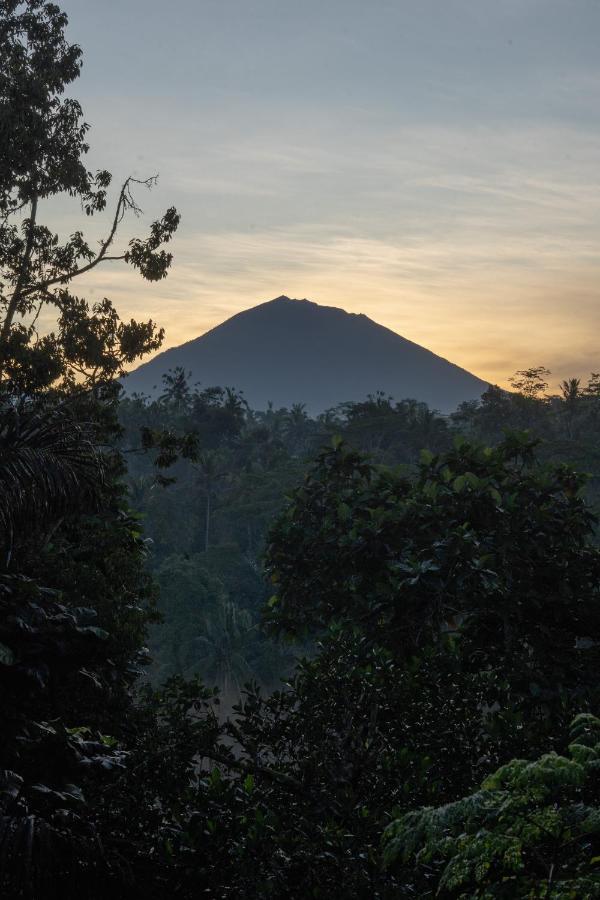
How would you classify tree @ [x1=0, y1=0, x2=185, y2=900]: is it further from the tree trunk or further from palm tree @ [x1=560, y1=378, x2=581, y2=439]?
palm tree @ [x1=560, y1=378, x2=581, y2=439]

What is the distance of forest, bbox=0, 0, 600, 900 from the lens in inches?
175

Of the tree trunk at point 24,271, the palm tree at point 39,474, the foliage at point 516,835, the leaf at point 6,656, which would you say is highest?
the tree trunk at point 24,271

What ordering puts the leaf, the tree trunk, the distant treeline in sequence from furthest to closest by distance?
the distant treeline → the tree trunk → the leaf

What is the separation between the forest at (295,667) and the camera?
4.45 metres

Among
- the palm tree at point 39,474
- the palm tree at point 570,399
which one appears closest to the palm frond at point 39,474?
the palm tree at point 39,474

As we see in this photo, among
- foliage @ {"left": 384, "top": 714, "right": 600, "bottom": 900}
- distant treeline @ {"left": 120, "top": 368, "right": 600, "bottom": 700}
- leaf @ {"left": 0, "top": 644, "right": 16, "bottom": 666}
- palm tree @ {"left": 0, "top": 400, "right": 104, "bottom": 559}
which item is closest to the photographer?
foliage @ {"left": 384, "top": 714, "right": 600, "bottom": 900}

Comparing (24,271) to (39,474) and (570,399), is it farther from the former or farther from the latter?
(570,399)

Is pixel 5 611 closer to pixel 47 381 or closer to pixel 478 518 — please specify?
pixel 478 518

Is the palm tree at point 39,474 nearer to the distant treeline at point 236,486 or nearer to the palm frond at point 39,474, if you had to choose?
the palm frond at point 39,474

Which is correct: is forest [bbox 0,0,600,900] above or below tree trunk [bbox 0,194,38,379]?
below

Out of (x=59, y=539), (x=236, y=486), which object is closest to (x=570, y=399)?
(x=236, y=486)

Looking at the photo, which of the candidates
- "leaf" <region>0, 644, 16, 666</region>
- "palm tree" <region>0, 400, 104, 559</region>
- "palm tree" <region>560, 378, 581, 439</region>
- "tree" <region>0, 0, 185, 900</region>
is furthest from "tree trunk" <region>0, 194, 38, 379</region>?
"palm tree" <region>560, 378, 581, 439</region>

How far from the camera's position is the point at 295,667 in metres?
7.34

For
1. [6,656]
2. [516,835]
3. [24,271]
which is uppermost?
[24,271]
